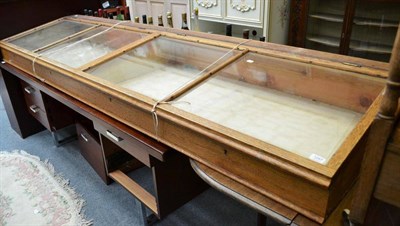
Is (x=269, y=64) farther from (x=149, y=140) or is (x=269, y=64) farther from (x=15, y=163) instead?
(x=15, y=163)

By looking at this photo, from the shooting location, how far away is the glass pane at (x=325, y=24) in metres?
2.65

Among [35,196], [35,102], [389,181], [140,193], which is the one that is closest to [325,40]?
[140,193]

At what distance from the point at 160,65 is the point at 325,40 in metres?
1.67

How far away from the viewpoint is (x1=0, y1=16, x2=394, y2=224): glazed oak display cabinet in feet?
2.85

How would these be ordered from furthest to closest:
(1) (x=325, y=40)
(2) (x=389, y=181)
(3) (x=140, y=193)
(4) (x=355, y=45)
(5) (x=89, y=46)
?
(1) (x=325, y=40) < (4) (x=355, y=45) < (5) (x=89, y=46) < (3) (x=140, y=193) < (2) (x=389, y=181)

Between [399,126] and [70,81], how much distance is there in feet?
4.91

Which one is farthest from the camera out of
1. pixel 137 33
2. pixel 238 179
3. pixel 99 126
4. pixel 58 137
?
pixel 58 137

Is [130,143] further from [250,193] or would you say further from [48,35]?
[48,35]

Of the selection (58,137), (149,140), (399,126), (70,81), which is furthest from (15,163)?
(399,126)

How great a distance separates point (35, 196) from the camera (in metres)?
2.13

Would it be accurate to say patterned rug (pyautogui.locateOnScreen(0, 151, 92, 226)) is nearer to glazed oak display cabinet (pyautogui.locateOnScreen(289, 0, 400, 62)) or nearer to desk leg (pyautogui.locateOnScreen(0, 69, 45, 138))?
desk leg (pyautogui.locateOnScreen(0, 69, 45, 138))

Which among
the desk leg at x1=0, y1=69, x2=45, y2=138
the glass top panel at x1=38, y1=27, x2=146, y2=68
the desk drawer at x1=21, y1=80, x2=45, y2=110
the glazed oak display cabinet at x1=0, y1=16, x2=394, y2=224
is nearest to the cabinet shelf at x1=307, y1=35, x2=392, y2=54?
the glazed oak display cabinet at x1=0, y1=16, x2=394, y2=224

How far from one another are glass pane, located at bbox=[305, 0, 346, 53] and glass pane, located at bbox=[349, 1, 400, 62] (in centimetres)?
16

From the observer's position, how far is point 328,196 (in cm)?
80
